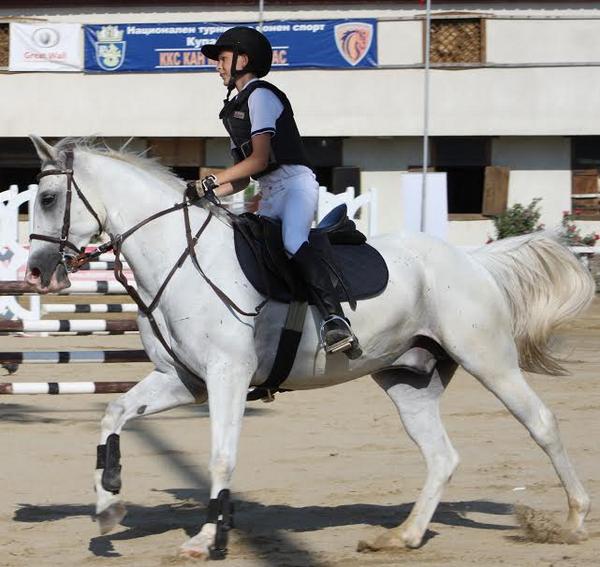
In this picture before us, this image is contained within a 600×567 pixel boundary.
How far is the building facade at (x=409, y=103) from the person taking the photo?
80.2 feet

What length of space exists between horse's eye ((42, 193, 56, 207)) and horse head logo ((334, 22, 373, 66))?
61.7 ft

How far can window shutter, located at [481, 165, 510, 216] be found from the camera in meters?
24.8

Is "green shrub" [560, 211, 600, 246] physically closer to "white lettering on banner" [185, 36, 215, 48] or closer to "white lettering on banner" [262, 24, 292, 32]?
"white lettering on banner" [262, 24, 292, 32]

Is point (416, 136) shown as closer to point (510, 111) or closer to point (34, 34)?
point (510, 111)

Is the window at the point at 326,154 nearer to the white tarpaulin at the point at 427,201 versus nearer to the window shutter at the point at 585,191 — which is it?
the window shutter at the point at 585,191

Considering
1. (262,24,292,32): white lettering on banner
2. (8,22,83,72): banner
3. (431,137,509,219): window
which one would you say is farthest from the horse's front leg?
(8,22,83,72): banner

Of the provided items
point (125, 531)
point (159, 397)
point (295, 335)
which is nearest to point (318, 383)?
point (295, 335)

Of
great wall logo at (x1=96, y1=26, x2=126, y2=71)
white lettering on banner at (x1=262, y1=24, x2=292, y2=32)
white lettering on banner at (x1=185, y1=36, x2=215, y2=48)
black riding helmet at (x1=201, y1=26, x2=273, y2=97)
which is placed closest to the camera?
black riding helmet at (x1=201, y1=26, x2=273, y2=97)

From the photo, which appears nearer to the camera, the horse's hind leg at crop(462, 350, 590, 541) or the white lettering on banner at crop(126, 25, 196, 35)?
the horse's hind leg at crop(462, 350, 590, 541)

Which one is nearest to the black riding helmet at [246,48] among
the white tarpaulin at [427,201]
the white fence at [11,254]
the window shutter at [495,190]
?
the white fence at [11,254]

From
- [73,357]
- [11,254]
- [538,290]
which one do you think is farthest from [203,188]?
[11,254]

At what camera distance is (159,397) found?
602cm

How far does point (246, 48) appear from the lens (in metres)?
5.99

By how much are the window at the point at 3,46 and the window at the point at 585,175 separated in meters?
11.9
